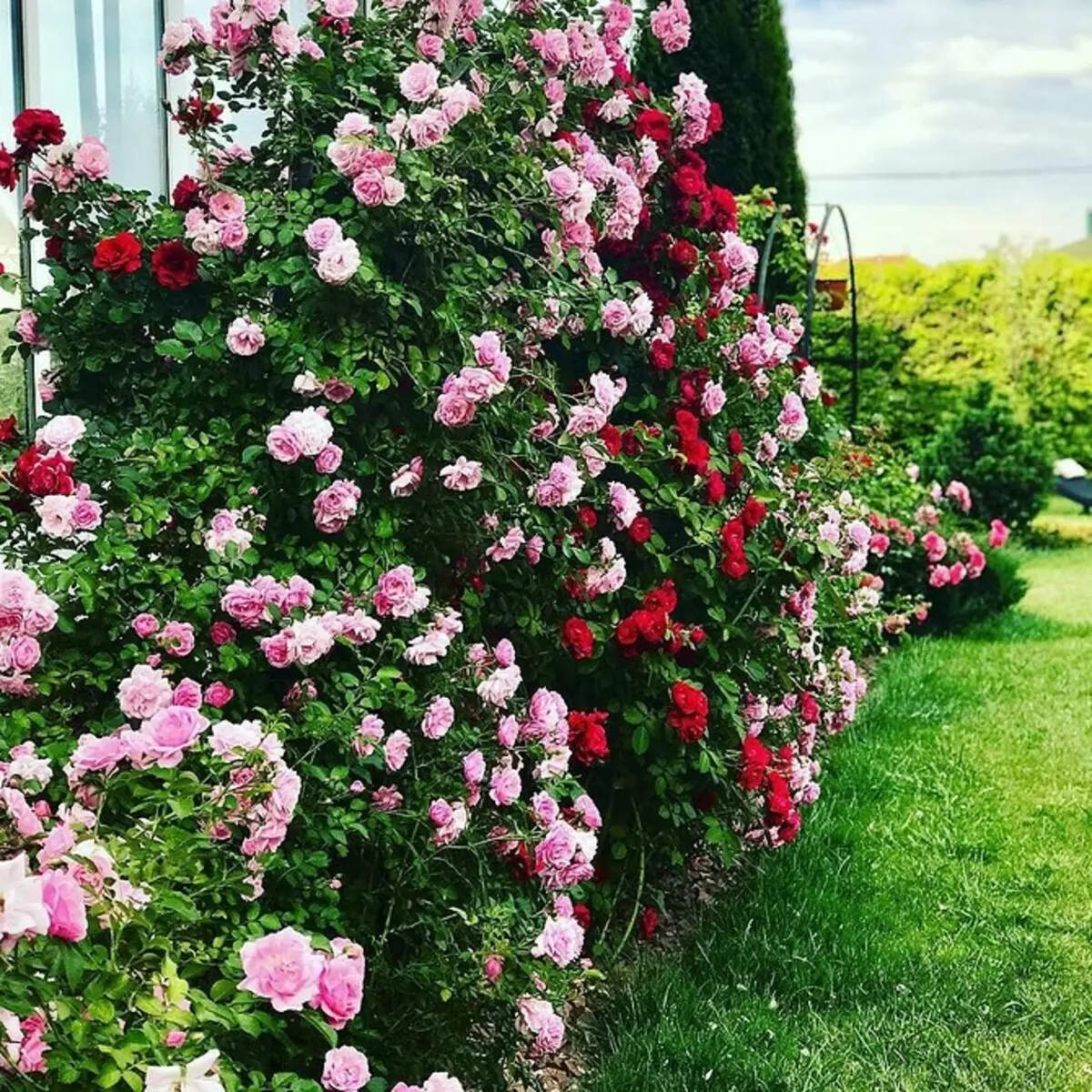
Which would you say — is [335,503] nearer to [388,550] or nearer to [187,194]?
[388,550]

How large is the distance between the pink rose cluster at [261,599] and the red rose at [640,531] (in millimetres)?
788

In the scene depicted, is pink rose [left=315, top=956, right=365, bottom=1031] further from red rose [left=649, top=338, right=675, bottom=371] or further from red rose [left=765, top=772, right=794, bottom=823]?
red rose [left=649, top=338, right=675, bottom=371]

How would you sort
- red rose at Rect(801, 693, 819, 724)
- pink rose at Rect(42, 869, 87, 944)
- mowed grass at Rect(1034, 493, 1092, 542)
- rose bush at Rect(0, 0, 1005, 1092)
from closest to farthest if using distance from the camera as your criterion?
pink rose at Rect(42, 869, 87, 944) < rose bush at Rect(0, 0, 1005, 1092) < red rose at Rect(801, 693, 819, 724) < mowed grass at Rect(1034, 493, 1092, 542)

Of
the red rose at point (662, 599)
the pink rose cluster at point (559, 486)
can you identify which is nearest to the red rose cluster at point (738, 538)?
the red rose at point (662, 599)

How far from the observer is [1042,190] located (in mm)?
14914

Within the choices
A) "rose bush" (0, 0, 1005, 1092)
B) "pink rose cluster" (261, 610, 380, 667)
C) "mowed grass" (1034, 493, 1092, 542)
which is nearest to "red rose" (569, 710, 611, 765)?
"rose bush" (0, 0, 1005, 1092)

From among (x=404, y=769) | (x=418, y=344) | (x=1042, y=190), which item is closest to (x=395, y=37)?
(x=418, y=344)

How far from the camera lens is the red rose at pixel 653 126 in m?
2.80

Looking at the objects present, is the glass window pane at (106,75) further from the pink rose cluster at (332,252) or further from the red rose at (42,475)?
the red rose at (42,475)

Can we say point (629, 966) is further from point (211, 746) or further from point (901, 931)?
point (211, 746)

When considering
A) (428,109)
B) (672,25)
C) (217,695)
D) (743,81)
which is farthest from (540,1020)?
(743,81)

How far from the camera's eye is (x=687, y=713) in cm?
252

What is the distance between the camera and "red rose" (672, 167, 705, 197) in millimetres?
2857

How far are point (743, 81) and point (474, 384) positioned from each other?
4.61m
